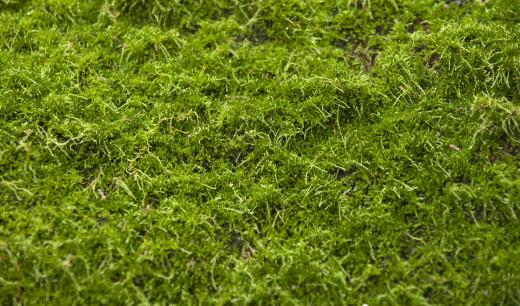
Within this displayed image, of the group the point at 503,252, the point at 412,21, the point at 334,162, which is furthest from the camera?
the point at 412,21

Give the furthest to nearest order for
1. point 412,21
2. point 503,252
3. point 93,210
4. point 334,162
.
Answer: point 412,21
point 334,162
point 93,210
point 503,252

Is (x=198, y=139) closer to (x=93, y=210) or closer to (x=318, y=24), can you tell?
(x=93, y=210)

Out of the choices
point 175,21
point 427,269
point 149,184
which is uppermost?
point 175,21

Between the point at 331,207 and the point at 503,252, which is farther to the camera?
the point at 331,207

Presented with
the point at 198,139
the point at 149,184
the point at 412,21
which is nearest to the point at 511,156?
the point at 412,21

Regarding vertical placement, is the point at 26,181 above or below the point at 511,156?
below

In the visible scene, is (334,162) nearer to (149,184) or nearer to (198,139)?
(198,139)
